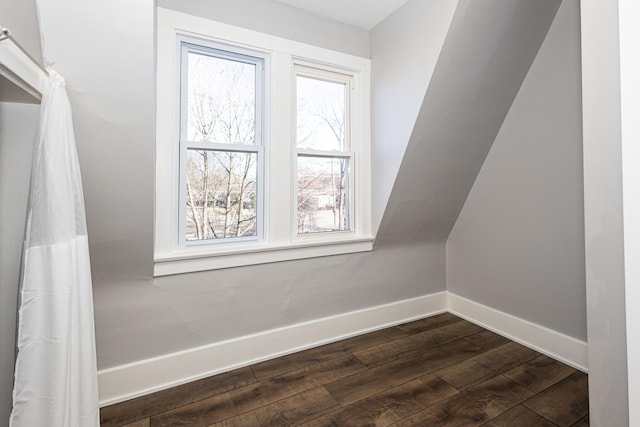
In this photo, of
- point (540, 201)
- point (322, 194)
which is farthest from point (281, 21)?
point (540, 201)

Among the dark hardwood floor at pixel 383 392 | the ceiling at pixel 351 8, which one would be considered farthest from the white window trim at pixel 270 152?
the dark hardwood floor at pixel 383 392

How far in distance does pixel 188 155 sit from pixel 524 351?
268cm

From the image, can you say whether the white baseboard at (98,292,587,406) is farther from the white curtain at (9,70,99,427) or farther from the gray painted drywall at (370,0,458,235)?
the gray painted drywall at (370,0,458,235)

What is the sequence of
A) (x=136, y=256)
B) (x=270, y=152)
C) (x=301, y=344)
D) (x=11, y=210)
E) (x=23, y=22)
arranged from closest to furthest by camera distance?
(x=23, y=22) → (x=11, y=210) → (x=136, y=256) → (x=270, y=152) → (x=301, y=344)

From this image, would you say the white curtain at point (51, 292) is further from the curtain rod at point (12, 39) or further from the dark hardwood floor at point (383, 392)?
the dark hardwood floor at point (383, 392)

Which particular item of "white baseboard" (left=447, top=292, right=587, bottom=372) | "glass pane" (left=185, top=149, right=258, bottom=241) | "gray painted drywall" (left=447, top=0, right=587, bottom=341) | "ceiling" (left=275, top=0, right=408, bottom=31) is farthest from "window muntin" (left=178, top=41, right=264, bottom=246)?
"white baseboard" (left=447, top=292, right=587, bottom=372)

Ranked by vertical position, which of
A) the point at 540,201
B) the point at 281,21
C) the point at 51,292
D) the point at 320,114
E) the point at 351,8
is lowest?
the point at 51,292

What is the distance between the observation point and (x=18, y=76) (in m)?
0.95

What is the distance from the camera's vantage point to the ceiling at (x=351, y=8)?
77.5 inches

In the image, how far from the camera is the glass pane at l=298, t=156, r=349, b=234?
7.36 ft

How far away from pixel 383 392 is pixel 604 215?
140cm

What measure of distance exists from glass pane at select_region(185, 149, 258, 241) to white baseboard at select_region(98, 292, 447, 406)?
2.37 feet

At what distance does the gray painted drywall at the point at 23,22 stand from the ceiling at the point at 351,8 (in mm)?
1347

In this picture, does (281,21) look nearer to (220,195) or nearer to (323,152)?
(323,152)
